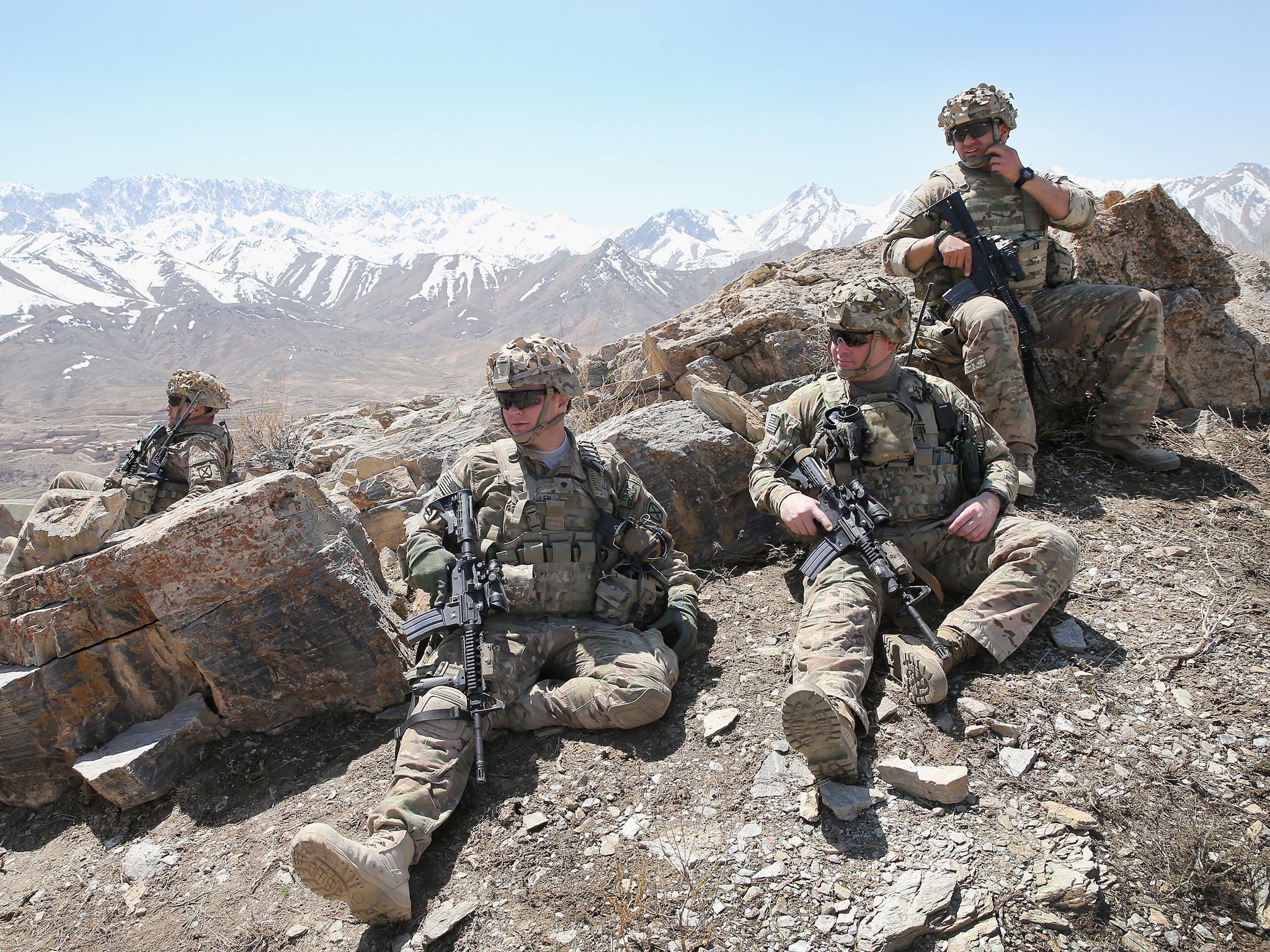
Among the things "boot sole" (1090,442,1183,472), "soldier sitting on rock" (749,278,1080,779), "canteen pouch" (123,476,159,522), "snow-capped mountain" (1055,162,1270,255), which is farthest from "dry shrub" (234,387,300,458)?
"snow-capped mountain" (1055,162,1270,255)

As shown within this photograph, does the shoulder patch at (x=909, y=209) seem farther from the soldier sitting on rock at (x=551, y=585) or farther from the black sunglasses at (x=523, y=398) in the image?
the black sunglasses at (x=523, y=398)

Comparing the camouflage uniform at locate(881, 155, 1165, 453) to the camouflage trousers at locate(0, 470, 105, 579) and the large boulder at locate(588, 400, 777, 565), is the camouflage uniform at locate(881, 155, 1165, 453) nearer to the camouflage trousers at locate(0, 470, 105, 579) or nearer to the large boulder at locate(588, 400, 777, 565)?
the large boulder at locate(588, 400, 777, 565)

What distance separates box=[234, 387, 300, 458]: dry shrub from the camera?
405 inches

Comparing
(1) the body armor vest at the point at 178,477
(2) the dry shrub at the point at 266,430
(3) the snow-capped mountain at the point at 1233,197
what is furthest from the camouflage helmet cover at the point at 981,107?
(3) the snow-capped mountain at the point at 1233,197

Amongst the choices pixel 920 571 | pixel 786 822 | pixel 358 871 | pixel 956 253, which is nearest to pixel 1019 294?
pixel 956 253

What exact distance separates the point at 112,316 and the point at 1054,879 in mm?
154565

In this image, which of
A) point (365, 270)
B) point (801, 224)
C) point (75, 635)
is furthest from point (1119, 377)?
point (801, 224)

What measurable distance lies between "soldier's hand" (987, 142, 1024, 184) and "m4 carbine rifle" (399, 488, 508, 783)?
4182mm

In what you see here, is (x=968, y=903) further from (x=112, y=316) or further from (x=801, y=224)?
(x=801, y=224)

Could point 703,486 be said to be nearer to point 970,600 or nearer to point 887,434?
point 887,434

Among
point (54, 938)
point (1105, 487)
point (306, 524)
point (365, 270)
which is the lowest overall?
point (54, 938)

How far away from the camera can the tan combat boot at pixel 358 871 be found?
2.39m

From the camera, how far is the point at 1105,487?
4.78m

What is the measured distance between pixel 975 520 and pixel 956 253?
220cm
